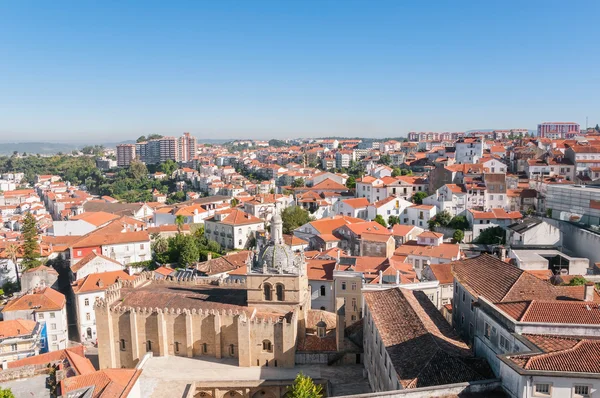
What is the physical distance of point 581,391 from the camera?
53.1ft

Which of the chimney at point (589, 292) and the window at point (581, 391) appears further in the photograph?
the chimney at point (589, 292)

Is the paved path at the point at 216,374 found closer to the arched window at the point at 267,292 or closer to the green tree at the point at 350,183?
the arched window at the point at 267,292

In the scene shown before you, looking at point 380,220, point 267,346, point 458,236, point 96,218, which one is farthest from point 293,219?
point 267,346

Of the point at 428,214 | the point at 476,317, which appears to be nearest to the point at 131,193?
the point at 428,214

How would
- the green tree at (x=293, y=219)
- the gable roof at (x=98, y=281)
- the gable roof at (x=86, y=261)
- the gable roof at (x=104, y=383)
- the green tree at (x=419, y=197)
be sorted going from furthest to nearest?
the green tree at (x=419, y=197)
the green tree at (x=293, y=219)
the gable roof at (x=86, y=261)
the gable roof at (x=98, y=281)
the gable roof at (x=104, y=383)

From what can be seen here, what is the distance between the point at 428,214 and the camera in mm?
64500

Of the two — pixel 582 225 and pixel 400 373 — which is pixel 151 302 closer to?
pixel 400 373

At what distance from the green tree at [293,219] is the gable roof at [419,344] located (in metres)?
36.7

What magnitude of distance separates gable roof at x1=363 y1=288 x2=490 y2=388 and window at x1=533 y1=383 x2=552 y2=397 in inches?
117

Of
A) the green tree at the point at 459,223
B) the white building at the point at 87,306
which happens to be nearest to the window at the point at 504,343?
the white building at the point at 87,306

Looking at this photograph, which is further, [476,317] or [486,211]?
[486,211]

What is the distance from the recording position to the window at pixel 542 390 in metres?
16.4

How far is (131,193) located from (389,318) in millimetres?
113562

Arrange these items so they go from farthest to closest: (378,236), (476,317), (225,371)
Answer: (378,236)
(225,371)
(476,317)
